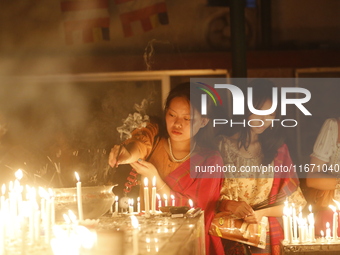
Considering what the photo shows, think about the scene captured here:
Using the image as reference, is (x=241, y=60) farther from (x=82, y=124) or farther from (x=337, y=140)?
(x=82, y=124)

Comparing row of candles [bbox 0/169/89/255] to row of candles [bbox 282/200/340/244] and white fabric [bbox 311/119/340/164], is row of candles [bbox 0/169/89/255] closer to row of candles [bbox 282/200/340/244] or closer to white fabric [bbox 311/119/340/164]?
row of candles [bbox 282/200/340/244]

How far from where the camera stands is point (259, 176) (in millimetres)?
4184

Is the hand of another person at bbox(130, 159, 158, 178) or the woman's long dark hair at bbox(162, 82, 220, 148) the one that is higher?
the woman's long dark hair at bbox(162, 82, 220, 148)

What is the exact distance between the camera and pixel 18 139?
14.4 feet

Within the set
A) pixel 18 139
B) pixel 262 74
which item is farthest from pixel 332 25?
pixel 18 139

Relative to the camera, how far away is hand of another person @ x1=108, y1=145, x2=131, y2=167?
416 cm

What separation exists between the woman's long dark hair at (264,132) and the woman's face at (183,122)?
33cm

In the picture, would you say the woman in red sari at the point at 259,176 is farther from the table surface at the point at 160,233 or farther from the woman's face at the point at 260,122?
the table surface at the point at 160,233

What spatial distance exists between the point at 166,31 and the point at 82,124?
3.82 ft

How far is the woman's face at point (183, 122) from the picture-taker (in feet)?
14.0

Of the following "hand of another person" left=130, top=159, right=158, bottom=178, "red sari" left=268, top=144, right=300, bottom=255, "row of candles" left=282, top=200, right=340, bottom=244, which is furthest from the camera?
"hand of another person" left=130, top=159, right=158, bottom=178

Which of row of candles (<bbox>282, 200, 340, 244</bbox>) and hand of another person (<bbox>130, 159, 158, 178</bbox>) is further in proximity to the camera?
hand of another person (<bbox>130, 159, 158, 178</bbox>)

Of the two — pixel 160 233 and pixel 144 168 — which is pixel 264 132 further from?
pixel 160 233

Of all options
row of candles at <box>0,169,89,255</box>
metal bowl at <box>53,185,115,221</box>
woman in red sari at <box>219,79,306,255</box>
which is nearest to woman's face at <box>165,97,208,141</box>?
woman in red sari at <box>219,79,306,255</box>
